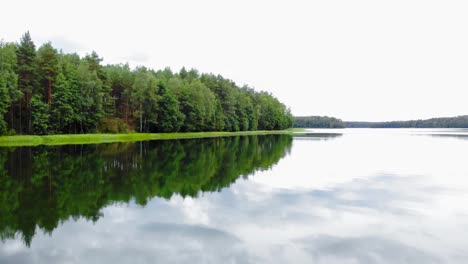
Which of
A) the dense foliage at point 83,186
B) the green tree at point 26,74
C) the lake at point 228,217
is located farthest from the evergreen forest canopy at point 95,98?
the lake at point 228,217

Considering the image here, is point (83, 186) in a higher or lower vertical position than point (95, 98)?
lower

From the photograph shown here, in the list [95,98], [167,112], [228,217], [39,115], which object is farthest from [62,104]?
[228,217]

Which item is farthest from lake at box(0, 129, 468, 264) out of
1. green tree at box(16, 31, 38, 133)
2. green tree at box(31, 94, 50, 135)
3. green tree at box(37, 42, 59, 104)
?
green tree at box(37, 42, 59, 104)

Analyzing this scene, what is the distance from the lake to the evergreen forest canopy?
115ft

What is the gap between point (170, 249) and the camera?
25.9 feet

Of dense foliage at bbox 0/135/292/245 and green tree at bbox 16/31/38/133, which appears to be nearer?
dense foliage at bbox 0/135/292/245

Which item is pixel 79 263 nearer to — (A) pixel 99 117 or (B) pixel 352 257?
(B) pixel 352 257

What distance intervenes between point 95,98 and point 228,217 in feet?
174

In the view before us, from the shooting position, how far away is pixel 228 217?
10805mm

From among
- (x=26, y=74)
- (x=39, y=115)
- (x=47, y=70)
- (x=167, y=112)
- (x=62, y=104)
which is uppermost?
(x=47, y=70)

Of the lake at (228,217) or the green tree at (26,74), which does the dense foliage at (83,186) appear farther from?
the green tree at (26,74)

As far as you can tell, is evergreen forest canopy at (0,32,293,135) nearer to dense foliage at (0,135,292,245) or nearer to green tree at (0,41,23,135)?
green tree at (0,41,23,135)

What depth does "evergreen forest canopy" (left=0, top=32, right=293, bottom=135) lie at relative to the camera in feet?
166

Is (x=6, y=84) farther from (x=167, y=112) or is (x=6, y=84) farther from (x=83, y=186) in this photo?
(x=83, y=186)
